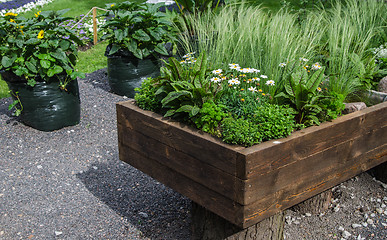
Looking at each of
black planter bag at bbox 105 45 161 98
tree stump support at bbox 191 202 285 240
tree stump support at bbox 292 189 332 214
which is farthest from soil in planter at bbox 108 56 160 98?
tree stump support at bbox 191 202 285 240

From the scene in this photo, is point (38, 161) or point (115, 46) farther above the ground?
point (115, 46)

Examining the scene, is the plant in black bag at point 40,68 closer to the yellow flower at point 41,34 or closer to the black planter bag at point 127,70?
the yellow flower at point 41,34

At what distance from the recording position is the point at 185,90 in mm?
2402

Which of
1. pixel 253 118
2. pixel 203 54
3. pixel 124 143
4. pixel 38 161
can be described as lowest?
pixel 38 161

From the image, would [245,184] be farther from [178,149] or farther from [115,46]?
[115,46]

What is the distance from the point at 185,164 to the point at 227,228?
0.45 m

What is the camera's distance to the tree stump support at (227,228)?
91.9 inches

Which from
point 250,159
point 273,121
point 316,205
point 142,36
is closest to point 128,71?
point 142,36

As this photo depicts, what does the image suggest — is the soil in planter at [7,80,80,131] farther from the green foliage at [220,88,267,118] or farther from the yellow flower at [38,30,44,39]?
the green foliage at [220,88,267,118]

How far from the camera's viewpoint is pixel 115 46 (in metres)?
4.98

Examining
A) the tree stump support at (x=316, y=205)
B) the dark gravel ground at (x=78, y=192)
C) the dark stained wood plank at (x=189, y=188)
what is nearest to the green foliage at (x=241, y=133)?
the dark stained wood plank at (x=189, y=188)

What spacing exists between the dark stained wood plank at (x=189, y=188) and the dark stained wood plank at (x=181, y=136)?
0.17 metres

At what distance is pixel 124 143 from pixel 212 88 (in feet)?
2.30

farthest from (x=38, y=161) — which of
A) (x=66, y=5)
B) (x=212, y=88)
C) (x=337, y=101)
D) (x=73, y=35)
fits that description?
(x=66, y=5)
